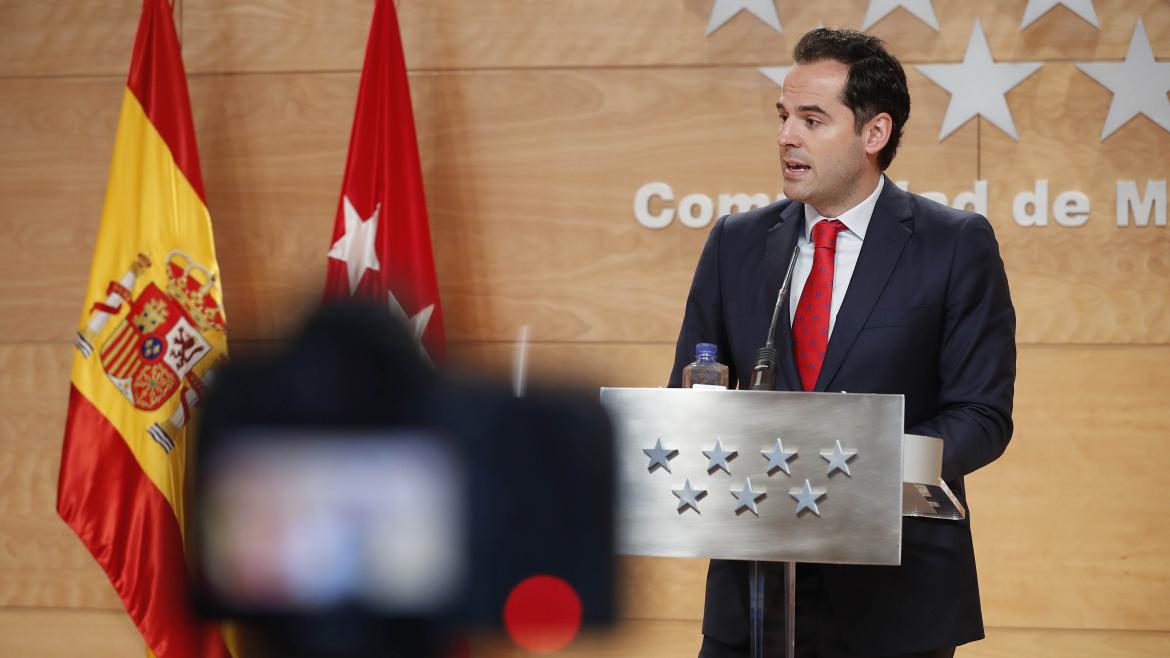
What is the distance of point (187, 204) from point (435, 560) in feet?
10.7

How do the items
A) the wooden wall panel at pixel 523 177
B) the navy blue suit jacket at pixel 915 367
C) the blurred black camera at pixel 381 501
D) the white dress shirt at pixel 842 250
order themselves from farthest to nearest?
the wooden wall panel at pixel 523 177 < the white dress shirt at pixel 842 250 < the navy blue suit jacket at pixel 915 367 < the blurred black camera at pixel 381 501

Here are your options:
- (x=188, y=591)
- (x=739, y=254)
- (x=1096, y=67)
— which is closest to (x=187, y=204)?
(x=739, y=254)

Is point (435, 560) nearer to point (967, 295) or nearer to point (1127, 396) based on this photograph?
point (967, 295)

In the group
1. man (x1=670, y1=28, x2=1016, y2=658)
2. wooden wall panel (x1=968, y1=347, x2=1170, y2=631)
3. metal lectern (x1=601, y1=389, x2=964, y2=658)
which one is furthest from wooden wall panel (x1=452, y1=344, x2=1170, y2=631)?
metal lectern (x1=601, y1=389, x2=964, y2=658)

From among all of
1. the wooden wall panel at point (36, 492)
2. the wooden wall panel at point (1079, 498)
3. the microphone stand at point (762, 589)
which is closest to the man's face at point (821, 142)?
the microphone stand at point (762, 589)

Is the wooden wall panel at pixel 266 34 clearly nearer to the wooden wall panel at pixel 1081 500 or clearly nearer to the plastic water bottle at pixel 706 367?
the wooden wall panel at pixel 1081 500

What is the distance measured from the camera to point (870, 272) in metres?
1.83

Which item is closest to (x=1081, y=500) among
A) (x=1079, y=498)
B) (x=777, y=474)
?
(x=1079, y=498)

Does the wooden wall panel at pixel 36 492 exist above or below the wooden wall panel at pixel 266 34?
below

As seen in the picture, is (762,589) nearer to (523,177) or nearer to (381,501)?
(381,501)

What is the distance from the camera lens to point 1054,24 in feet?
11.4

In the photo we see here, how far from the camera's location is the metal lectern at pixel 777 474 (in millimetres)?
1153

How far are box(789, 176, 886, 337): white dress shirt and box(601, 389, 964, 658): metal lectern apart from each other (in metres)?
0.64

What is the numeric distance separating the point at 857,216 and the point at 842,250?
2.5 inches
